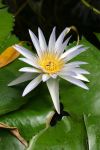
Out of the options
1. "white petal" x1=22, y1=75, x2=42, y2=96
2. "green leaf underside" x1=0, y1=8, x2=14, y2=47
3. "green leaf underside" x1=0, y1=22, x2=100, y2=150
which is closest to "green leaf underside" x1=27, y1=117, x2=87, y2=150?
"green leaf underside" x1=0, y1=22, x2=100, y2=150

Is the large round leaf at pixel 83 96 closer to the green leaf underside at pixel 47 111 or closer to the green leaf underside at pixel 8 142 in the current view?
the green leaf underside at pixel 47 111

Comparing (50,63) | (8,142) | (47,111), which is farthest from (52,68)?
(8,142)

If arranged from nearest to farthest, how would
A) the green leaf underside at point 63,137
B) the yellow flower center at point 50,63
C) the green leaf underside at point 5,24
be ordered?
the green leaf underside at point 63,137 < the yellow flower center at point 50,63 < the green leaf underside at point 5,24

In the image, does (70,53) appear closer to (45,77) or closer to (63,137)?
(45,77)

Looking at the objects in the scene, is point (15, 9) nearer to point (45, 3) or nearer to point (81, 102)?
point (45, 3)

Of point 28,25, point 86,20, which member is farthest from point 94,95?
A: point 28,25

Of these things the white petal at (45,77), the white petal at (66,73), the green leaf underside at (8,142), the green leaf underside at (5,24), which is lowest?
the green leaf underside at (8,142)

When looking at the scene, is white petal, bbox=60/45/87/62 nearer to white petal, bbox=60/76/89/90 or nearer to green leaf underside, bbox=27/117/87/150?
white petal, bbox=60/76/89/90

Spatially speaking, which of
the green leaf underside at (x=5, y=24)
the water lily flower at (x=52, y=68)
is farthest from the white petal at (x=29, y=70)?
the green leaf underside at (x=5, y=24)

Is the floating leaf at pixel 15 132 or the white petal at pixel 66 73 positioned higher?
the white petal at pixel 66 73
